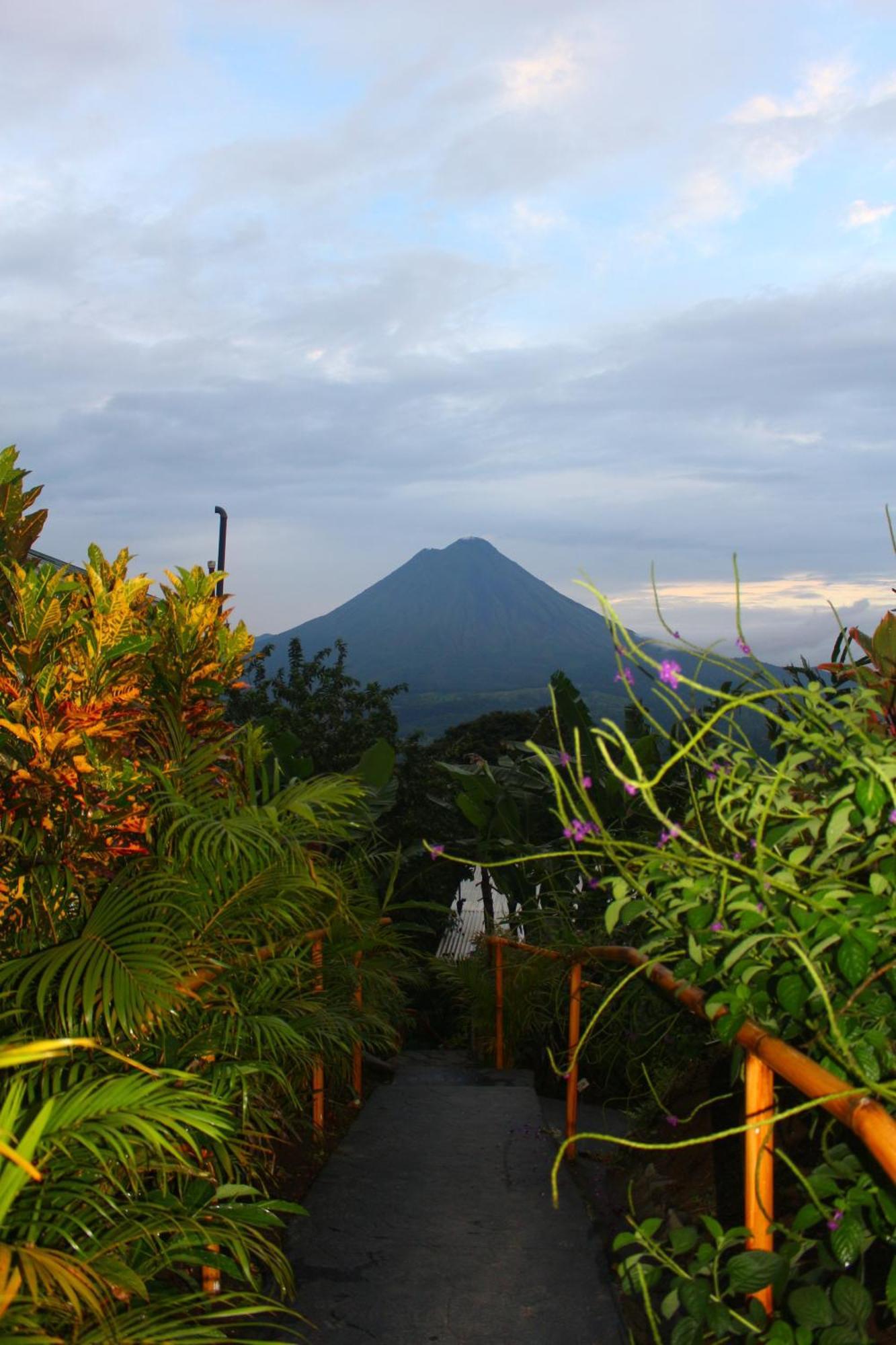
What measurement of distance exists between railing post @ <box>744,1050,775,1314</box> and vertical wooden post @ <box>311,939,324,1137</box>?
241cm

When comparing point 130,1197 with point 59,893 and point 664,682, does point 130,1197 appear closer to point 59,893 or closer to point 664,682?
point 59,893

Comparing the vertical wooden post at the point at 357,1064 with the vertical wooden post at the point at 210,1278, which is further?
the vertical wooden post at the point at 357,1064

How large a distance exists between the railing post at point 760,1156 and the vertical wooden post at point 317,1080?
241 centimetres

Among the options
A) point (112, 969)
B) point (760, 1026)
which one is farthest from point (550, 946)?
point (760, 1026)

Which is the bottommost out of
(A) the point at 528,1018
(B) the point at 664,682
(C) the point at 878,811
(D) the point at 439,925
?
(D) the point at 439,925

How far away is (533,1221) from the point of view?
3789mm

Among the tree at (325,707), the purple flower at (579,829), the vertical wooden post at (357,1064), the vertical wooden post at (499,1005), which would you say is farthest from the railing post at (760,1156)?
the tree at (325,707)

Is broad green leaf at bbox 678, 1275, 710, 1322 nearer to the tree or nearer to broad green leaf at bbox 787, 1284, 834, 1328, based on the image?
broad green leaf at bbox 787, 1284, 834, 1328

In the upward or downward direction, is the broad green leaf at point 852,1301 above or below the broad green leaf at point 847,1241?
below

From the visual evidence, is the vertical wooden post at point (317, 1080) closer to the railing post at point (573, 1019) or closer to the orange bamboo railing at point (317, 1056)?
the orange bamboo railing at point (317, 1056)

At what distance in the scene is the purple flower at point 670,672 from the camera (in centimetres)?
216

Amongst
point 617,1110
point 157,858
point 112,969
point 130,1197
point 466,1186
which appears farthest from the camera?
point 617,1110

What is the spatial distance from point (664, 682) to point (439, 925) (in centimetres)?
1387

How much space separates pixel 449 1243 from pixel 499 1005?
10.9 ft
